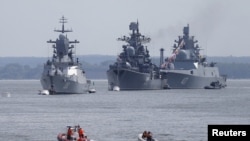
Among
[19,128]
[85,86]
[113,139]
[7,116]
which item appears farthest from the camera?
[85,86]

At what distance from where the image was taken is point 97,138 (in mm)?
72750

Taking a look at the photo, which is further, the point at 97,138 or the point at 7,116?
the point at 7,116

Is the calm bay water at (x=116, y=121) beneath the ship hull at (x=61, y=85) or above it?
beneath

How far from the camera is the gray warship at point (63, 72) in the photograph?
549ft

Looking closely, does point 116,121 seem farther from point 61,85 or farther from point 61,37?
point 61,37

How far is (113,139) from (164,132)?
9.31 metres

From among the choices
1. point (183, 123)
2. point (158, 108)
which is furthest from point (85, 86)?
point (183, 123)

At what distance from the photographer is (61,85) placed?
16888 centimetres

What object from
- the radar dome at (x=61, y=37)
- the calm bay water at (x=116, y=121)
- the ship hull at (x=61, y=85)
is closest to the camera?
the calm bay water at (x=116, y=121)

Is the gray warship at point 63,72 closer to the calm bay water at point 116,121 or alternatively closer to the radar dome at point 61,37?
the radar dome at point 61,37

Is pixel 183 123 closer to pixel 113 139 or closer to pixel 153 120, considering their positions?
pixel 153 120

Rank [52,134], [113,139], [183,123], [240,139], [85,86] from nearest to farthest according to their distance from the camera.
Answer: [240,139], [113,139], [52,134], [183,123], [85,86]

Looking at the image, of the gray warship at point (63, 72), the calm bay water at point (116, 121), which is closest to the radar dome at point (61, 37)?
the gray warship at point (63, 72)

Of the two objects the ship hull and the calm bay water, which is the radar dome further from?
the calm bay water
